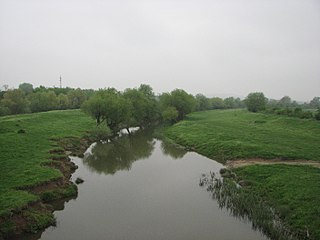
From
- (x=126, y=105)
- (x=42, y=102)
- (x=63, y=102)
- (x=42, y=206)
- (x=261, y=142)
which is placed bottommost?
(x=42, y=206)

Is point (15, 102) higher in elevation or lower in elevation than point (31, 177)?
higher

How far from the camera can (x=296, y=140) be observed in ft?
176

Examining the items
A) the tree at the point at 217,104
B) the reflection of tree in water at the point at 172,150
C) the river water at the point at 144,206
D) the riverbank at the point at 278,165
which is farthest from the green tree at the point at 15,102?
the tree at the point at 217,104

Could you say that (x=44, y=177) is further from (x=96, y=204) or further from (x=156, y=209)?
(x=156, y=209)

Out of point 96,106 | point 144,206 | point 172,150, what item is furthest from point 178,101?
point 144,206

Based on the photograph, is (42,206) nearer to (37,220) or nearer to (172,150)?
(37,220)

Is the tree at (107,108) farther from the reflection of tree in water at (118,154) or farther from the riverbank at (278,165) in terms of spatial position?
the riverbank at (278,165)

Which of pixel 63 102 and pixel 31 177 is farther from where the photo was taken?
pixel 63 102

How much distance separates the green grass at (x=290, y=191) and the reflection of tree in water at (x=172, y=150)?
49.6 feet

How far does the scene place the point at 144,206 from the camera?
90.4 feet

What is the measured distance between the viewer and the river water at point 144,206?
2247 centimetres

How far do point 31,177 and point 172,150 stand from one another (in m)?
32.0

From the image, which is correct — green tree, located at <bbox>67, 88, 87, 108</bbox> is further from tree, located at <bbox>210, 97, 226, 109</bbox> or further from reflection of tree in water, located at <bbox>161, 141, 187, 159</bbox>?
tree, located at <bbox>210, 97, 226, 109</bbox>

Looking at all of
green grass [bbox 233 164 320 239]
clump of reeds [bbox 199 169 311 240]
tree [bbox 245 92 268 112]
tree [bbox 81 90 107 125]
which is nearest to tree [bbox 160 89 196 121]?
tree [bbox 245 92 268 112]
